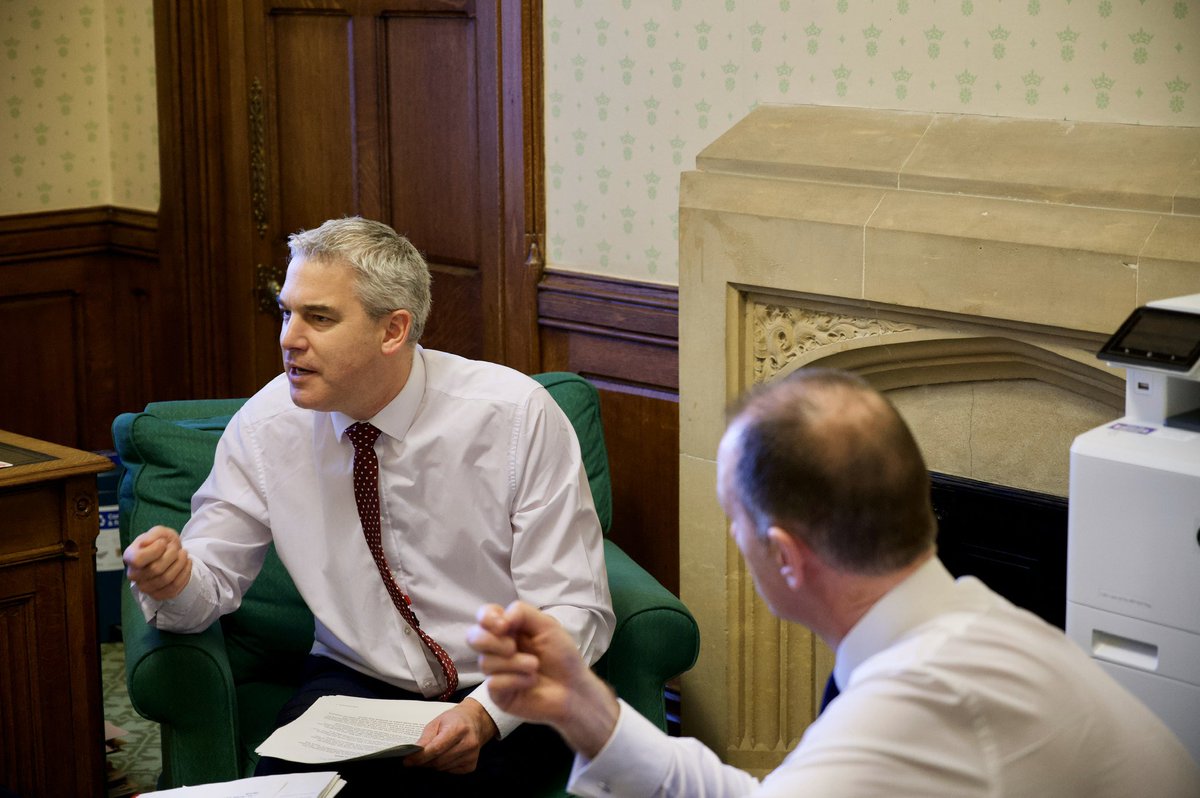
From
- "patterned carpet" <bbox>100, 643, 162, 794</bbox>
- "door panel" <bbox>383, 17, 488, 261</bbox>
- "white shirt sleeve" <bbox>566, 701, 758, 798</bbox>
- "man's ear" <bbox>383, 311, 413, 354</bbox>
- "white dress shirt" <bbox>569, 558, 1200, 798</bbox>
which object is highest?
"door panel" <bbox>383, 17, 488, 261</bbox>

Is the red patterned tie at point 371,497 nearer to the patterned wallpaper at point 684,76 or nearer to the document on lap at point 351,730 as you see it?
the document on lap at point 351,730

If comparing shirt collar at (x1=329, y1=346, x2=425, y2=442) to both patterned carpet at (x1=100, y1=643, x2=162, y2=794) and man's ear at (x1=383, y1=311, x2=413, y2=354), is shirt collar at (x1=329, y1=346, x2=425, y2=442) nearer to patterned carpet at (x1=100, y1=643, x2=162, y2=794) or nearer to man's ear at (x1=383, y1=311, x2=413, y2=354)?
man's ear at (x1=383, y1=311, x2=413, y2=354)

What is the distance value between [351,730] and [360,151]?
6.99 ft

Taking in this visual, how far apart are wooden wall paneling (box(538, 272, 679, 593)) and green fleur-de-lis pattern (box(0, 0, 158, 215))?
5.83 ft

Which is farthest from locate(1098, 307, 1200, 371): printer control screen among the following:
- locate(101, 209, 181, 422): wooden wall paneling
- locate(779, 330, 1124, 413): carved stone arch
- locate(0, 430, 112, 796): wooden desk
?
locate(101, 209, 181, 422): wooden wall paneling

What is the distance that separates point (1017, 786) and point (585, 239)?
233 cm

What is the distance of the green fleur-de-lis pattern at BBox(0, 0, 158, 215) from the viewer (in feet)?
14.6

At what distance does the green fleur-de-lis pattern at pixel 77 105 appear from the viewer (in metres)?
4.45

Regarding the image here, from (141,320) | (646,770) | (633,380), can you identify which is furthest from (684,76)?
(141,320)

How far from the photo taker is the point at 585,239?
3412 mm

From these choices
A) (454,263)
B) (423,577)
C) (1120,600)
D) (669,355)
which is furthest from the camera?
(454,263)

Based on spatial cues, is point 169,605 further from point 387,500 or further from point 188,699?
point 387,500

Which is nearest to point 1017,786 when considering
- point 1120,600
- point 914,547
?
point 914,547

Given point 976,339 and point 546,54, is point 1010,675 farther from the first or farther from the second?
point 546,54
